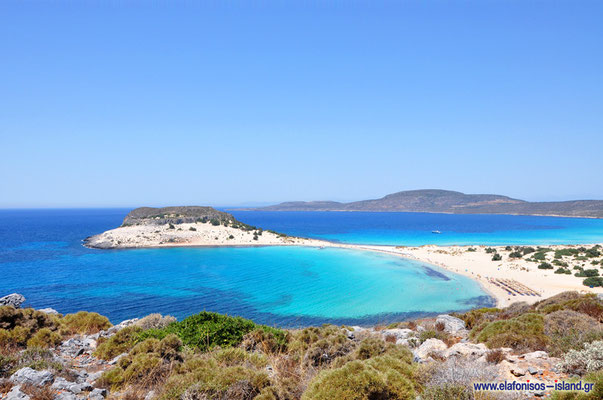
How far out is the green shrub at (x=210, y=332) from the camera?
925 cm

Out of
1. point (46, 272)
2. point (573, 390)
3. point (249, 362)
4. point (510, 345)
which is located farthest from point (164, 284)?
point (573, 390)

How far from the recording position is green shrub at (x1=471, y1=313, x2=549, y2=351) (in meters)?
8.06

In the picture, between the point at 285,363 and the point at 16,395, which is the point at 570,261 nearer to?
the point at 285,363

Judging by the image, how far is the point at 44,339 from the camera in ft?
33.7

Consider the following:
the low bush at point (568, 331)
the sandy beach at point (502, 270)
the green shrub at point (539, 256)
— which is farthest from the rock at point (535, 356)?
the green shrub at point (539, 256)

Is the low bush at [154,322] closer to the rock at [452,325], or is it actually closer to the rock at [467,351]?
the rock at [467,351]

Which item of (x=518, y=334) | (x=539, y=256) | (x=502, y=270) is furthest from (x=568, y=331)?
(x=539, y=256)

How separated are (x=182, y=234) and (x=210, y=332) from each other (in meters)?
64.0

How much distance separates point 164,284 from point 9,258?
31827mm

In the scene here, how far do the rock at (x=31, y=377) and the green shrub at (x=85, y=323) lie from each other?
321 inches

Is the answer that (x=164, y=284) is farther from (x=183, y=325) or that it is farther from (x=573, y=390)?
(x=573, y=390)

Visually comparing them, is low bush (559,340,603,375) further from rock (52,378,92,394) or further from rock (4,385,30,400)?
rock (4,385,30,400)

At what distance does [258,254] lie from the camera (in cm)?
5422

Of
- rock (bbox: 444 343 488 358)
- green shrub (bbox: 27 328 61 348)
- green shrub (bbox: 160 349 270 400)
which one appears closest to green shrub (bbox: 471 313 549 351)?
rock (bbox: 444 343 488 358)
